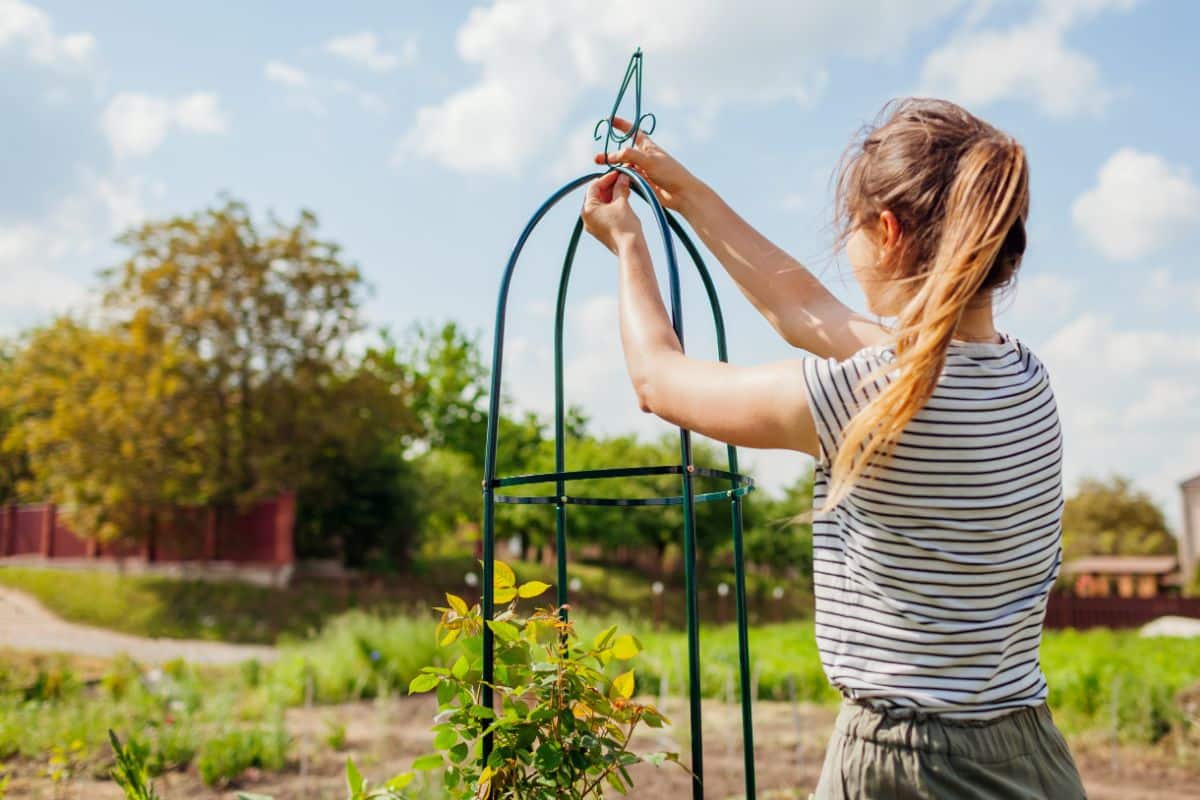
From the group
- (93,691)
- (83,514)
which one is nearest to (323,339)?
(83,514)

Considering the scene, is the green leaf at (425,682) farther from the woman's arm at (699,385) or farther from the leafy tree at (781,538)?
the leafy tree at (781,538)

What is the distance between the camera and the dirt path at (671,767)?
4.13m

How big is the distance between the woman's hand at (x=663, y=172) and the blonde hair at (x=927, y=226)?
1.25 ft

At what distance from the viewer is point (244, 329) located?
14.0 m

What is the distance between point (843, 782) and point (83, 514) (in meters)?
15.6

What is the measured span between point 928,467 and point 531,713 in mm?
668

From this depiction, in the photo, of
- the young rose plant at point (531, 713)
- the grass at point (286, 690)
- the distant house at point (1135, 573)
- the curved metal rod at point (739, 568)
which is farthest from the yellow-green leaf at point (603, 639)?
the distant house at point (1135, 573)

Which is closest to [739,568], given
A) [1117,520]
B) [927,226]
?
[927,226]

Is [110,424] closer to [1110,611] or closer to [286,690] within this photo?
[286,690]

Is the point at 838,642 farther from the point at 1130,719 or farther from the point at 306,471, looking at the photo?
the point at 306,471

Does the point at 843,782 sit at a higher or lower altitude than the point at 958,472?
lower

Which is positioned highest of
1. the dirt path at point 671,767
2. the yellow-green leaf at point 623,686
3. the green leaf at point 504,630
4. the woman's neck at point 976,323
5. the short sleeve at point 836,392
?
the woman's neck at point 976,323

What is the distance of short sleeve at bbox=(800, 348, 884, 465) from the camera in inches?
34.7

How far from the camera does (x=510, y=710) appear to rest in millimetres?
1313
